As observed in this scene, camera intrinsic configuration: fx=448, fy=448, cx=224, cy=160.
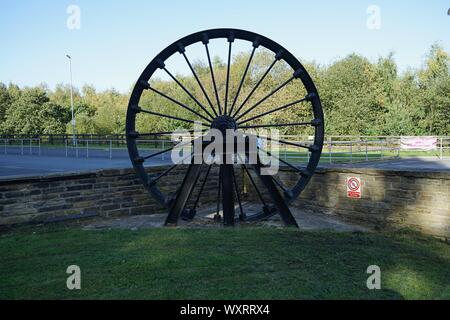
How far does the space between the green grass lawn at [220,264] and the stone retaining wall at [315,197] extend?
0.43 metres

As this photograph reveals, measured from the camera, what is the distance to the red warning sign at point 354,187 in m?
8.88

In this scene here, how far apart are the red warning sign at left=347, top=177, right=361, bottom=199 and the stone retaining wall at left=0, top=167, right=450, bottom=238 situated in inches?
4.0


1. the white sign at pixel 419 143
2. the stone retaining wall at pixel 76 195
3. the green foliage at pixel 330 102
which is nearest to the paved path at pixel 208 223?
the stone retaining wall at pixel 76 195

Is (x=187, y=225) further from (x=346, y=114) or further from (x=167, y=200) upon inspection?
(x=346, y=114)

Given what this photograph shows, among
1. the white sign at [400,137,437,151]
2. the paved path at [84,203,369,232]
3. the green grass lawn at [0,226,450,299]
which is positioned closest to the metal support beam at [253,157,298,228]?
the paved path at [84,203,369,232]

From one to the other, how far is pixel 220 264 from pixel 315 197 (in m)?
4.84

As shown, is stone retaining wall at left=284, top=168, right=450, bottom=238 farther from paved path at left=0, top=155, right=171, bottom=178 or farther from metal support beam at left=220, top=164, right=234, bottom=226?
paved path at left=0, top=155, right=171, bottom=178

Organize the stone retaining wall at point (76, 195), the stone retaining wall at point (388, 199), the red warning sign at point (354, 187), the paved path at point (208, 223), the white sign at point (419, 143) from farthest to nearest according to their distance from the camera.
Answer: the white sign at point (419, 143) < the red warning sign at point (354, 187) < the paved path at point (208, 223) < the stone retaining wall at point (76, 195) < the stone retaining wall at point (388, 199)

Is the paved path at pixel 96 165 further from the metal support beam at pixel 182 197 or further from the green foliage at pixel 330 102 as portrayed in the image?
the green foliage at pixel 330 102

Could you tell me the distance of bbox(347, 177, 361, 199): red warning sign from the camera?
29.1 ft

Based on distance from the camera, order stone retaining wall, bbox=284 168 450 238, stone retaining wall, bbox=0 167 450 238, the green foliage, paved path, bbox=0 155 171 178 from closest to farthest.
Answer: stone retaining wall, bbox=284 168 450 238 → stone retaining wall, bbox=0 167 450 238 → paved path, bbox=0 155 171 178 → the green foliage

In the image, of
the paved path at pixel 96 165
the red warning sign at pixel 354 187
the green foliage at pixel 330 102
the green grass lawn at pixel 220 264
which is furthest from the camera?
the green foliage at pixel 330 102

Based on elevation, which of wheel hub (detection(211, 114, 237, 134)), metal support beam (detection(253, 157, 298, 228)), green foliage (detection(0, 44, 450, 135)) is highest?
green foliage (detection(0, 44, 450, 135))

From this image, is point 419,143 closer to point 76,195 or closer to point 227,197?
point 227,197
